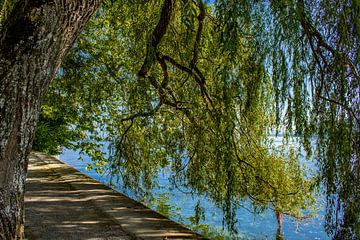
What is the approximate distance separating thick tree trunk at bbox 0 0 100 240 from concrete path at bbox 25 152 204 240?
0.76 meters

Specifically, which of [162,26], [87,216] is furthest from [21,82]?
[162,26]

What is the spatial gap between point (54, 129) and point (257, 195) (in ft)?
20.5

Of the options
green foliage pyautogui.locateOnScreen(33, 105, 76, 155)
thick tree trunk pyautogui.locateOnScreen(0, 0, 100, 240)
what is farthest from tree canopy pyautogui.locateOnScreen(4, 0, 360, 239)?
green foliage pyautogui.locateOnScreen(33, 105, 76, 155)

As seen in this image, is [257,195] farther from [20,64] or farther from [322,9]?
[20,64]

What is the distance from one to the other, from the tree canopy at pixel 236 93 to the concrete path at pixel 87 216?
47cm

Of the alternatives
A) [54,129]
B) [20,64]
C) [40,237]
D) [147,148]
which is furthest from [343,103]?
[54,129]

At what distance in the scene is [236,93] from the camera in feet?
8.18

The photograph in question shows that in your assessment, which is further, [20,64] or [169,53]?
→ [169,53]

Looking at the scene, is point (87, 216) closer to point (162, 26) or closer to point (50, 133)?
point (162, 26)

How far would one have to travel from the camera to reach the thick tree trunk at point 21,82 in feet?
4.71

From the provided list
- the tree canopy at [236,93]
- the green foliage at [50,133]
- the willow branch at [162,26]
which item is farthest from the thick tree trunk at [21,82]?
the green foliage at [50,133]

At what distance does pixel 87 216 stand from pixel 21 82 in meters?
1.41

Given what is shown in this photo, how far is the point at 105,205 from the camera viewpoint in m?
2.92

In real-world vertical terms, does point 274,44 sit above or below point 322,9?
below
